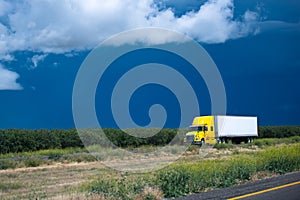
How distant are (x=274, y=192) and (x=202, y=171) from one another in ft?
9.74

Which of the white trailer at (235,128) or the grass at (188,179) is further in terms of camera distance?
the white trailer at (235,128)

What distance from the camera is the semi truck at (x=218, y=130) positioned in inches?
2233

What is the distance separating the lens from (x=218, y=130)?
5834cm

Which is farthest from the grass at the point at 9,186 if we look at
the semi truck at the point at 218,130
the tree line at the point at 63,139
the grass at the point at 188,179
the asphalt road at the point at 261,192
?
the semi truck at the point at 218,130

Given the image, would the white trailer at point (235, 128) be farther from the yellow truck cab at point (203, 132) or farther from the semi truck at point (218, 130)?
the yellow truck cab at point (203, 132)

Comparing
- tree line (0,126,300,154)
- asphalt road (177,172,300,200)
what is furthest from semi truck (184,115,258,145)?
asphalt road (177,172,300,200)

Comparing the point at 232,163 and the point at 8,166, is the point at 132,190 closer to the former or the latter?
the point at 232,163

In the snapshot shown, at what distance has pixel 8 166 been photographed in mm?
33188

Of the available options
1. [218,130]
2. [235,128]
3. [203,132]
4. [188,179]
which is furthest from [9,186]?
[235,128]

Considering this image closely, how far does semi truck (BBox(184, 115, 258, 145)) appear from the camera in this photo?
186 feet

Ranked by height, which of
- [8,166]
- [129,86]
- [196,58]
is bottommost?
[8,166]

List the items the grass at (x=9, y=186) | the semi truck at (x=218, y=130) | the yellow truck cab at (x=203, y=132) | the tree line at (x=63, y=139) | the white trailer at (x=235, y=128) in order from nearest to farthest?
the grass at (x=9, y=186) < the yellow truck cab at (x=203, y=132) < the semi truck at (x=218, y=130) < the white trailer at (x=235, y=128) < the tree line at (x=63, y=139)

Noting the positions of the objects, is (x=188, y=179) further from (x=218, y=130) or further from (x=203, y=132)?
(x=218, y=130)

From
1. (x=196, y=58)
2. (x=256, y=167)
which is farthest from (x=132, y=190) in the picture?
(x=196, y=58)
